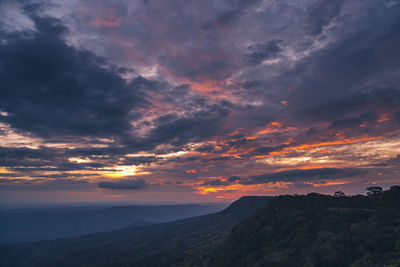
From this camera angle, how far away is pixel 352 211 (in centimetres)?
8144

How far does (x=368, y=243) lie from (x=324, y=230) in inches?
600

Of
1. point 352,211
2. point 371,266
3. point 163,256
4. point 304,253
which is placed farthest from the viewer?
point 163,256

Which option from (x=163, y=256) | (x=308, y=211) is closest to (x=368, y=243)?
(x=308, y=211)

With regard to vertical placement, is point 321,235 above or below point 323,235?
below

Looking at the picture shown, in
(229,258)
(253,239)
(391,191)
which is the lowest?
(229,258)

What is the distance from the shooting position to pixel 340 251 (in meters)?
62.8

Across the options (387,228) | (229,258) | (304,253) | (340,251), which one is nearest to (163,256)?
(229,258)

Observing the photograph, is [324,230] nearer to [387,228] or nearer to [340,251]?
[340,251]

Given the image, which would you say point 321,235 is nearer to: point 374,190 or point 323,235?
point 323,235

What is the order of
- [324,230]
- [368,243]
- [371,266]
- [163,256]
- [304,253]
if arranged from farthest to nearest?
[163,256] < [324,230] < [304,253] < [368,243] < [371,266]

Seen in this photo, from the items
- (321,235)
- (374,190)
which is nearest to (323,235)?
Result: (321,235)

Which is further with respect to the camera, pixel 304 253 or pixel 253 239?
pixel 253 239

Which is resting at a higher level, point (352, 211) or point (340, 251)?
point (352, 211)

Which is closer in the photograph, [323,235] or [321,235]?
[323,235]
